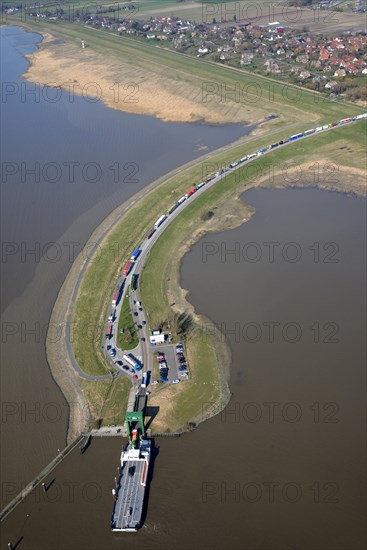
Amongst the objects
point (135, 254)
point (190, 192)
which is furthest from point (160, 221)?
point (190, 192)

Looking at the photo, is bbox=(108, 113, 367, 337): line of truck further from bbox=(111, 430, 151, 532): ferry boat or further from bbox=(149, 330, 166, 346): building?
bbox=(111, 430, 151, 532): ferry boat

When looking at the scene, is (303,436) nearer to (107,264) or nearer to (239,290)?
(239,290)

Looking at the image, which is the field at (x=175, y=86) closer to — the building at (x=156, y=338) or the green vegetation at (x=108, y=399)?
the building at (x=156, y=338)

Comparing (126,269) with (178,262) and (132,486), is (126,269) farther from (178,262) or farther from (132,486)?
(132,486)

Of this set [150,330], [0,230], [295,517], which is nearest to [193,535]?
[295,517]

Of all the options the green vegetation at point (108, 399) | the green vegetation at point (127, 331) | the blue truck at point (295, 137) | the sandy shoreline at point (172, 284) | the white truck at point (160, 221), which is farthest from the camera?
the blue truck at point (295, 137)

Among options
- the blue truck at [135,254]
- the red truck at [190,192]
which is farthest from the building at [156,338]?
the red truck at [190,192]
